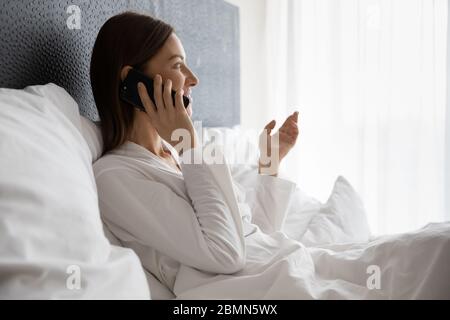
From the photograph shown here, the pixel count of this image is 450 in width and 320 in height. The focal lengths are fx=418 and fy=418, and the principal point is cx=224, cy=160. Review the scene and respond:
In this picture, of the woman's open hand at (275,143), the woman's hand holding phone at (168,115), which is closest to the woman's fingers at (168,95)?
the woman's hand holding phone at (168,115)

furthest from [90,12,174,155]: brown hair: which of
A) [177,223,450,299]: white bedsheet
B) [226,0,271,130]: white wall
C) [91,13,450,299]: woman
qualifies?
[226,0,271,130]: white wall

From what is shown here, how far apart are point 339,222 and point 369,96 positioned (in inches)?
49.1

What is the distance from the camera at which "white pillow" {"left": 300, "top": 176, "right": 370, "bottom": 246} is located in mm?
1184

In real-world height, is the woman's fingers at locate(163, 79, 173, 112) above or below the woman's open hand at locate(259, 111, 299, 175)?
above

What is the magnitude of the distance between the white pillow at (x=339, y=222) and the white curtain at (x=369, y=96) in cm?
99

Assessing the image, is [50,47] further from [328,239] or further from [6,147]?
[328,239]

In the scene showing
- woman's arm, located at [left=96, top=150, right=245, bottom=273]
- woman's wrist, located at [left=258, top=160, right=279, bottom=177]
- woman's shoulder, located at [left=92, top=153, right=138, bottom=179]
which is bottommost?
woman's arm, located at [left=96, top=150, right=245, bottom=273]

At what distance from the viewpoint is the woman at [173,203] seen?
0.82 metres

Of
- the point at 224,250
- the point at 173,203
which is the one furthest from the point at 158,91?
the point at 224,250

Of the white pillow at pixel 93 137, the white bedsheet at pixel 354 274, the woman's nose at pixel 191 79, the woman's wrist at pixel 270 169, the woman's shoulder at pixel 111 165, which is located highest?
the woman's nose at pixel 191 79

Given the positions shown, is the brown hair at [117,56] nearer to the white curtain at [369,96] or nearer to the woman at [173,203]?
the woman at [173,203]

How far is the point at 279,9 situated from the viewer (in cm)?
252

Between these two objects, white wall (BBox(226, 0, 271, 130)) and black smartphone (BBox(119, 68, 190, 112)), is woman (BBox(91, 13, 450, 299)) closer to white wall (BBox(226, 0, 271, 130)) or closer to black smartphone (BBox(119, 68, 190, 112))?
black smartphone (BBox(119, 68, 190, 112))
